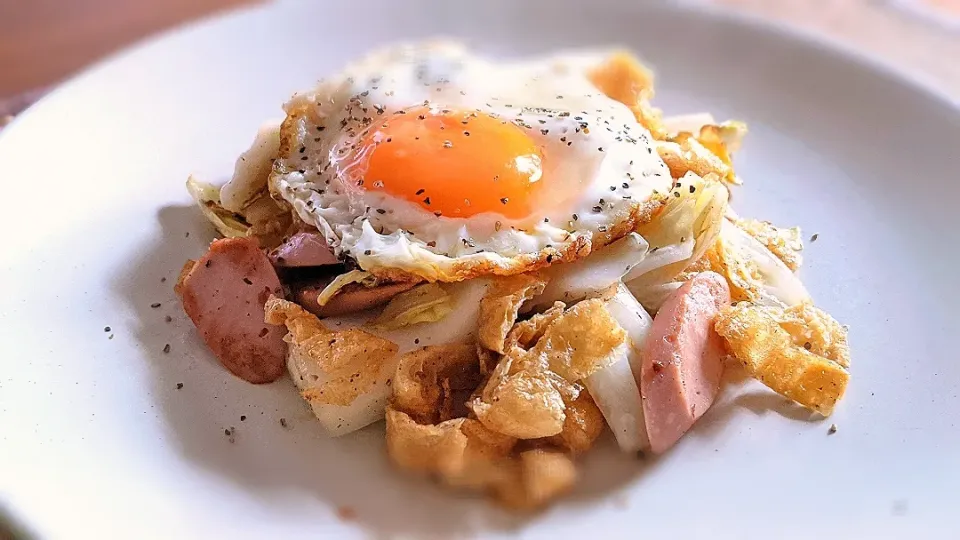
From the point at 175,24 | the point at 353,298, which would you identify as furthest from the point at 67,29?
the point at 353,298

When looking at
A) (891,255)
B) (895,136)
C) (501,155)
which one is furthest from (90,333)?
(895,136)

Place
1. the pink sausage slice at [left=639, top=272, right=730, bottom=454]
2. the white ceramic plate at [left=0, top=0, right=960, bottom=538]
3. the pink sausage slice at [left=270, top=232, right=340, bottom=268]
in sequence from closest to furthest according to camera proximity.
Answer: the white ceramic plate at [left=0, top=0, right=960, bottom=538], the pink sausage slice at [left=639, top=272, right=730, bottom=454], the pink sausage slice at [left=270, top=232, right=340, bottom=268]

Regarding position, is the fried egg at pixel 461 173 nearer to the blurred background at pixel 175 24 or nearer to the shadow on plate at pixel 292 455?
the shadow on plate at pixel 292 455

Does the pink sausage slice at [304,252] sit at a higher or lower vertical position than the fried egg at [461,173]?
lower

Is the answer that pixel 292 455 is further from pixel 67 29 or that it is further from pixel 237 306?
pixel 67 29

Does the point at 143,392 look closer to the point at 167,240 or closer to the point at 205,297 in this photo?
the point at 205,297

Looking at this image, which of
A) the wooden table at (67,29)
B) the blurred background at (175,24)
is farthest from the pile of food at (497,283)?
the wooden table at (67,29)

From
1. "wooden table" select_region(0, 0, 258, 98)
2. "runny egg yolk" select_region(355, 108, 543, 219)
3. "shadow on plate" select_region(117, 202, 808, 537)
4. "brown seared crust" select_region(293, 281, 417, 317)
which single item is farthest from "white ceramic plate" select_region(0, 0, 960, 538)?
"wooden table" select_region(0, 0, 258, 98)

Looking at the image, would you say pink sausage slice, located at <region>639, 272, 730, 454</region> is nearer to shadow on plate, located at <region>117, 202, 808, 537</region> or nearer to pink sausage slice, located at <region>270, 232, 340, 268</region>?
shadow on plate, located at <region>117, 202, 808, 537</region>
